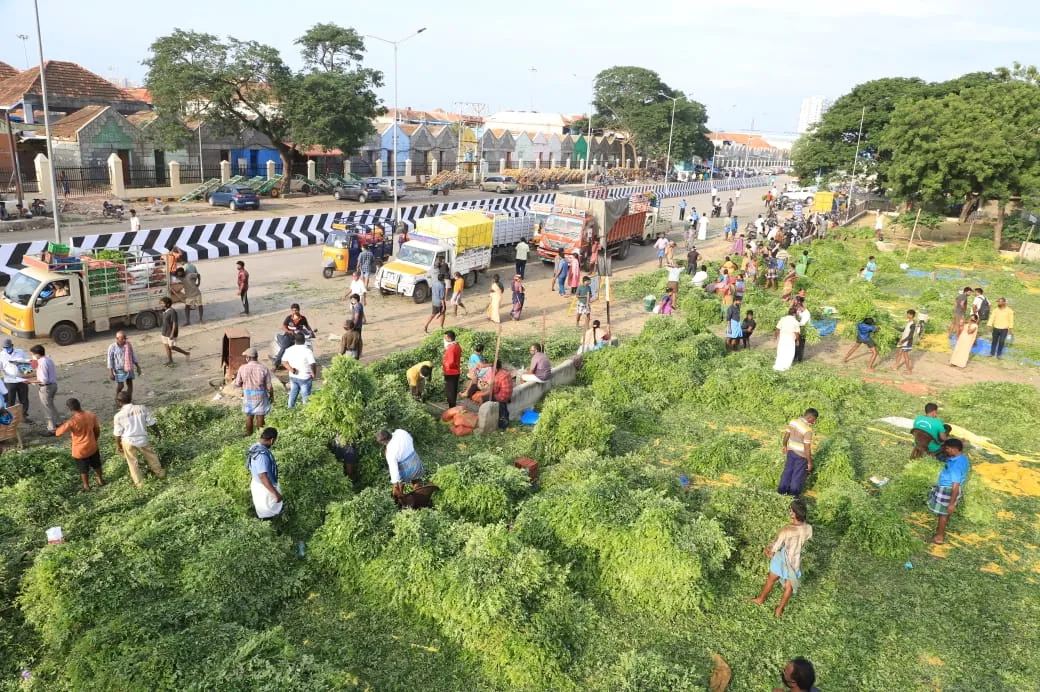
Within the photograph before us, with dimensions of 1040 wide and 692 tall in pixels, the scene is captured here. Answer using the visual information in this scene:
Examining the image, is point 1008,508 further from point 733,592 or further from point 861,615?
point 733,592

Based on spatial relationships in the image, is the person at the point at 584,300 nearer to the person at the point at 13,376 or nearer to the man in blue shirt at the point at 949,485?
the man in blue shirt at the point at 949,485

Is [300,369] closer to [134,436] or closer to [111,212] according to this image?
[134,436]

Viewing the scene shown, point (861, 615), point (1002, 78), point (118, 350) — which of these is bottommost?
point (861, 615)

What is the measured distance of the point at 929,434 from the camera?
1113 centimetres

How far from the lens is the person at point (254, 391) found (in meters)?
10.4

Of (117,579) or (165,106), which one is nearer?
(117,579)

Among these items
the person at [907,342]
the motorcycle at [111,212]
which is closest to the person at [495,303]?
the person at [907,342]

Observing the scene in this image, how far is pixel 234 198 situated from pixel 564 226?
21472 millimetres

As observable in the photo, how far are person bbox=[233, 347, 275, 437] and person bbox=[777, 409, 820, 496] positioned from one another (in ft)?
25.3

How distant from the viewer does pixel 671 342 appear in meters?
15.6

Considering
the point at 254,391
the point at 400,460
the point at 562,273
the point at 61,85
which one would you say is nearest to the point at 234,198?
the point at 61,85

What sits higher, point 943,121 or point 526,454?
point 943,121

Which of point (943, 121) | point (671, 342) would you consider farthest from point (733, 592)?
point (943, 121)

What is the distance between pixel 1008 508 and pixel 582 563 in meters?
6.73
